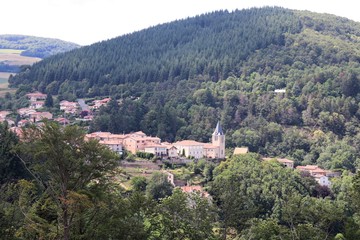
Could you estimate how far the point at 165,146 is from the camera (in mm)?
63250

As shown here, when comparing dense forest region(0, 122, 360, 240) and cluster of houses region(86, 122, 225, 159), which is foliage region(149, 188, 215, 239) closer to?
dense forest region(0, 122, 360, 240)

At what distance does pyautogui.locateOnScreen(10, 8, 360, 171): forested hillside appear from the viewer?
72.9 metres

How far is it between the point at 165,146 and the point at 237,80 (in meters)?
32.4

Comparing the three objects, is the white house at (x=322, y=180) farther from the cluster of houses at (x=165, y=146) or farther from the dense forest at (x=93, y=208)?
the dense forest at (x=93, y=208)

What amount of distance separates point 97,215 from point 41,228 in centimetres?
186

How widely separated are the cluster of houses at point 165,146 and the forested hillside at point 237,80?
5829mm

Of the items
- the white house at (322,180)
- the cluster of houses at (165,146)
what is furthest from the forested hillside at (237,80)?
the cluster of houses at (165,146)

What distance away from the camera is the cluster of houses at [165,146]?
205 ft

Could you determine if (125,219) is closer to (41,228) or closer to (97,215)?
(97,215)

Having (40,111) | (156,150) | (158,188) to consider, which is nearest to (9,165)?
(158,188)

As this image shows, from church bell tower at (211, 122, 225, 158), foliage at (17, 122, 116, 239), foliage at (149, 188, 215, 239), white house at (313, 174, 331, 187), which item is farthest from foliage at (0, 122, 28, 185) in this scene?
white house at (313, 174, 331, 187)

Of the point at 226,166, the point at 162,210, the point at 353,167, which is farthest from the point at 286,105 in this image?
the point at 162,210

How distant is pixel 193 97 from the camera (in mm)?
82812

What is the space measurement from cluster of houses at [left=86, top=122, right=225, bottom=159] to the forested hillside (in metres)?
5.83
